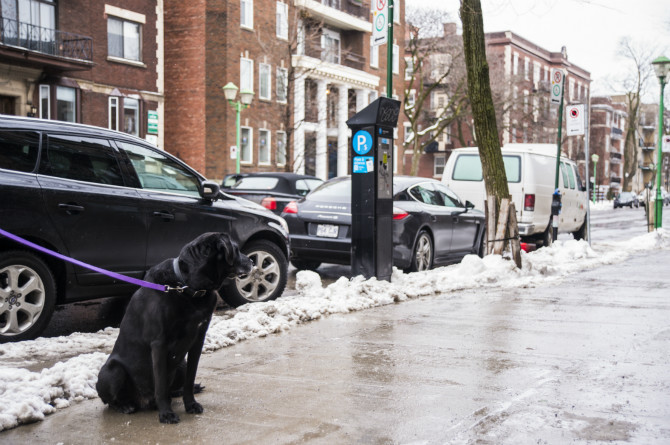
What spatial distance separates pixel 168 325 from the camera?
13.5 feet

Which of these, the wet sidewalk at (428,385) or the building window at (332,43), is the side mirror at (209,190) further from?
the building window at (332,43)

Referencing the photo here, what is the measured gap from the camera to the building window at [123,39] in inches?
1194

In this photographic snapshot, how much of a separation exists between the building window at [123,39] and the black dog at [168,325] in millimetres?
28003

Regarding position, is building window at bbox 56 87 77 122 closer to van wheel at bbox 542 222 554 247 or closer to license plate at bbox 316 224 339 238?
van wheel at bbox 542 222 554 247

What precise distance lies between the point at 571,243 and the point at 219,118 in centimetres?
2325

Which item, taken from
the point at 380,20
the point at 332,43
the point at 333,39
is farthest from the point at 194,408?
the point at 333,39

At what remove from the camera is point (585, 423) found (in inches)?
171

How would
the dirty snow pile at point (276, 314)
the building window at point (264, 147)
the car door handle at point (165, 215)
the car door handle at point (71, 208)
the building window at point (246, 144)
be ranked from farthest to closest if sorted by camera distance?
the building window at point (264, 147)
the building window at point (246, 144)
the car door handle at point (165, 215)
the car door handle at point (71, 208)
the dirty snow pile at point (276, 314)

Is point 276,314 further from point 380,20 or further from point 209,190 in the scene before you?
point 380,20

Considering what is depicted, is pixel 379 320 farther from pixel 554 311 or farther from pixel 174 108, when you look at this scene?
pixel 174 108

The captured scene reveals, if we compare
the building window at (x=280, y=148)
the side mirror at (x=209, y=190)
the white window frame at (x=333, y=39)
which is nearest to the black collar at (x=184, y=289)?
the side mirror at (x=209, y=190)

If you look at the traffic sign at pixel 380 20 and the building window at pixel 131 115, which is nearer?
the traffic sign at pixel 380 20

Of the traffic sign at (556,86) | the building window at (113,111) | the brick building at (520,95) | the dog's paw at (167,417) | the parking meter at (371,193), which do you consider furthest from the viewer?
the brick building at (520,95)

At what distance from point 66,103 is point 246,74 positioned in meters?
10.2
